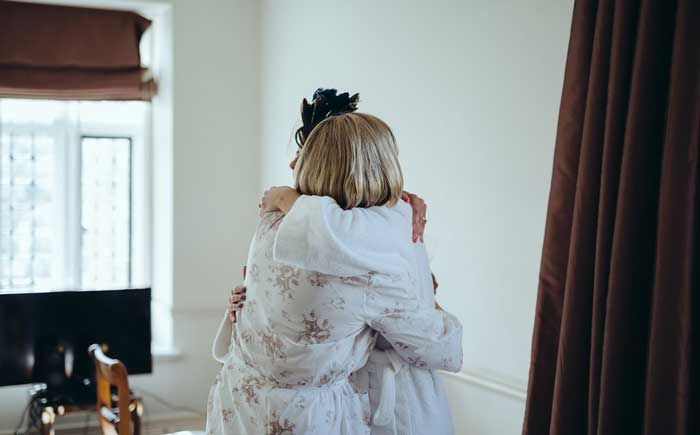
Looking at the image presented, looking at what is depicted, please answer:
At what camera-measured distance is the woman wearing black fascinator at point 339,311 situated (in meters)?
1.28

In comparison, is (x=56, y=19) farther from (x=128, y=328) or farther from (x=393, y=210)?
(x=393, y=210)

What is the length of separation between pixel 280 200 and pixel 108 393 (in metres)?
1.38

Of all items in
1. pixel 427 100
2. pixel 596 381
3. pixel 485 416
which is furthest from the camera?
pixel 427 100

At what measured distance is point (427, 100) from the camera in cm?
232

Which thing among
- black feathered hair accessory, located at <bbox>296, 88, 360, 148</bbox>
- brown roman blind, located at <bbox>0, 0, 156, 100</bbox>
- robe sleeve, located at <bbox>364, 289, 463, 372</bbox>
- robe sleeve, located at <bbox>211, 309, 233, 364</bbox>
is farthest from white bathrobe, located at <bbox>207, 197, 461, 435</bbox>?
brown roman blind, located at <bbox>0, 0, 156, 100</bbox>

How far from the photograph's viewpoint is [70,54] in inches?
137

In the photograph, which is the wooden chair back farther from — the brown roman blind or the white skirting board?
the brown roman blind

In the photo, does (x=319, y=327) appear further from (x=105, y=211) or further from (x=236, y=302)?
(x=105, y=211)

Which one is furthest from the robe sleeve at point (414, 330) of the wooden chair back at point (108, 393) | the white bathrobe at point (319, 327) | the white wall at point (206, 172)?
the white wall at point (206, 172)

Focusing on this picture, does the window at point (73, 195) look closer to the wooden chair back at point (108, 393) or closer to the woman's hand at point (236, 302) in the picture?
the wooden chair back at point (108, 393)

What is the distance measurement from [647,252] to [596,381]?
26 cm

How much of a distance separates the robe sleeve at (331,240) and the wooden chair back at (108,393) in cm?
111

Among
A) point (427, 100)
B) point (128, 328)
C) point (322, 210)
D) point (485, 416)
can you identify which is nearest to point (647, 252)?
point (322, 210)

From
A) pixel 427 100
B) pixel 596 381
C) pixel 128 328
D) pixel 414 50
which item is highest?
pixel 414 50
